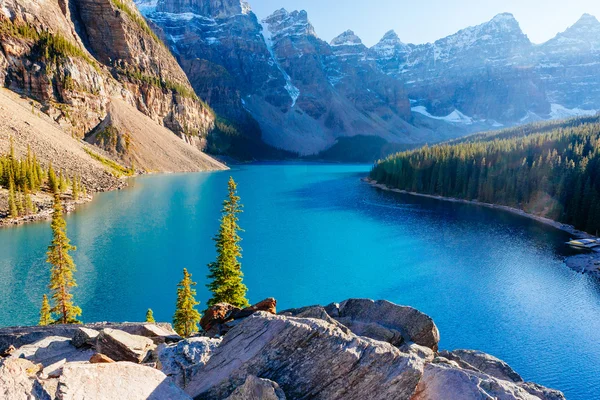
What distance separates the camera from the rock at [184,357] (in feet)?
33.8

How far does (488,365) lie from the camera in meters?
16.0

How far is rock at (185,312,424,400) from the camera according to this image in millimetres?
9305

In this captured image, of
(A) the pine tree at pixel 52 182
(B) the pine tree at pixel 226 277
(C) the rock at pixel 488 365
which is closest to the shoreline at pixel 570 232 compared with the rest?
(C) the rock at pixel 488 365

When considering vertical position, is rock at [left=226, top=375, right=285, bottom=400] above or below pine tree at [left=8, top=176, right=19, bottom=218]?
above

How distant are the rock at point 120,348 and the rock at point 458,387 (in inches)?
324

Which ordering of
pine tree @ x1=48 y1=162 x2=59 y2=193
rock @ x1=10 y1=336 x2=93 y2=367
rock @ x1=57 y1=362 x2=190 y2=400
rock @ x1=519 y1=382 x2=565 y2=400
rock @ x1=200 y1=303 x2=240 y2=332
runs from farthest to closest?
1. pine tree @ x1=48 y1=162 x2=59 y2=193
2. rock @ x1=200 y1=303 x2=240 y2=332
3. rock @ x1=10 y1=336 x2=93 y2=367
4. rock @ x1=519 y1=382 x2=565 y2=400
5. rock @ x1=57 y1=362 x2=190 y2=400

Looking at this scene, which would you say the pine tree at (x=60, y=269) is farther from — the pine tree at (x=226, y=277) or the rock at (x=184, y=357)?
the rock at (x=184, y=357)

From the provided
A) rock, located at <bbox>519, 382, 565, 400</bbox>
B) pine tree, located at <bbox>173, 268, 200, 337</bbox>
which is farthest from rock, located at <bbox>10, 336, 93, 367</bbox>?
rock, located at <bbox>519, 382, 565, 400</bbox>

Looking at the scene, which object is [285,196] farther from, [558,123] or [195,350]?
[558,123]

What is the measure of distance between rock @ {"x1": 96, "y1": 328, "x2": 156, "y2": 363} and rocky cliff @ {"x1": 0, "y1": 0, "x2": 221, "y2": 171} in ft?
455

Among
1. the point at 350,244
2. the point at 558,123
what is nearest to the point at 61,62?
the point at 350,244

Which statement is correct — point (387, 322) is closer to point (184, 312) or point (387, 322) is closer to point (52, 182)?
point (184, 312)

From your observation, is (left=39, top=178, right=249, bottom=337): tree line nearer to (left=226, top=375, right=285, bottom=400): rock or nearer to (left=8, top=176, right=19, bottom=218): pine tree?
(left=226, top=375, right=285, bottom=400): rock

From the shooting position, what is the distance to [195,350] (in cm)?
1138
